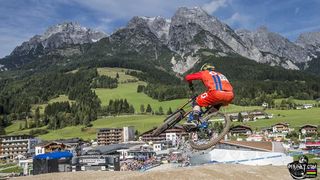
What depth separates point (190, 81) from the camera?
16.6 meters

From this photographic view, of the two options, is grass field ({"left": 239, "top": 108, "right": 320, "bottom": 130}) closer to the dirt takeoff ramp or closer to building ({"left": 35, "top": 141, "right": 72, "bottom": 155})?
building ({"left": 35, "top": 141, "right": 72, "bottom": 155})

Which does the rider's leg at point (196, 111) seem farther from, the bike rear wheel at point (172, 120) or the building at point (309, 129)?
the building at point (309, 129)

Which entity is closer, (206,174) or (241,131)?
(206,174)

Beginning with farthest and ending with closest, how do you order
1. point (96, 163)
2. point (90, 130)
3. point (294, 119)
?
point (90, 130)
point (294, 119)
point (96, 163)

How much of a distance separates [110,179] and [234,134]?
444ft

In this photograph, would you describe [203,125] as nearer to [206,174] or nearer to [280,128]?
[206,174]

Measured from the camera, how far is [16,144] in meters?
166

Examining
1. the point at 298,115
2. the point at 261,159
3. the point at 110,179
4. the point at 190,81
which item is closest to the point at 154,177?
the point at 110,179

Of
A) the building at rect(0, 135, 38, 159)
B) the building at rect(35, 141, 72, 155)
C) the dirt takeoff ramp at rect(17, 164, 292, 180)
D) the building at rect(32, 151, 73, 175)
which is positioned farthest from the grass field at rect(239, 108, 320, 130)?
the dirt takeoff ramp at rect(17, 164, 292, 180)

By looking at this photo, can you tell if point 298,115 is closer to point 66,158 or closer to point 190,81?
point 66,158

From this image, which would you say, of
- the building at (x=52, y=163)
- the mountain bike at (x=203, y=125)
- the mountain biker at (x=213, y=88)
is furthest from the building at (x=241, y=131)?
the mountain biker at (x=213, y=88)

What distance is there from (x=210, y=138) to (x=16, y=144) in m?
160

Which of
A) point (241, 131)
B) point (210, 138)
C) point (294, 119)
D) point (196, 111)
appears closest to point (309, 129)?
point (241, 131)

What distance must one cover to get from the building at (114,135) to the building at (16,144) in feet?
84.8
